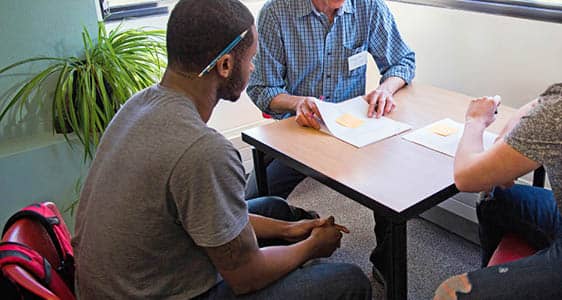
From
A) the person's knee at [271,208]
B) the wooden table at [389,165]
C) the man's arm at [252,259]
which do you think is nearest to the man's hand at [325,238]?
the man's arm at [252,259]

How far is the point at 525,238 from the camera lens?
1.41 metres

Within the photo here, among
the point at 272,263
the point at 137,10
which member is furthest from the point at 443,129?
the point at 137,10

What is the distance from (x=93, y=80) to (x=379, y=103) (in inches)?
39.3

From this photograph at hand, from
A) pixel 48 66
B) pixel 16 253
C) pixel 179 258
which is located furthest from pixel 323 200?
pixel 16 253

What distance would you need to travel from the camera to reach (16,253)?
3.20 ft

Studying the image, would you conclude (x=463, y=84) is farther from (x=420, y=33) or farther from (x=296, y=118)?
(x=296, y=118)

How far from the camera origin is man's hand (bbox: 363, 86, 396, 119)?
169 cm

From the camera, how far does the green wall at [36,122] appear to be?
184 cm

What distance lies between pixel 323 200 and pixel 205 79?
64.7 inches

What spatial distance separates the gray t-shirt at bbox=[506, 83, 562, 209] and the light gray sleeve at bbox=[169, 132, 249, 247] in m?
0.56

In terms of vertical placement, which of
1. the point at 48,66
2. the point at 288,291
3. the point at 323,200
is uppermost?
the point at 48,66

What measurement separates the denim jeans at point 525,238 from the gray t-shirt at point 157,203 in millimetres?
556

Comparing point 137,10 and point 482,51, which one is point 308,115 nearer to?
point 482,51

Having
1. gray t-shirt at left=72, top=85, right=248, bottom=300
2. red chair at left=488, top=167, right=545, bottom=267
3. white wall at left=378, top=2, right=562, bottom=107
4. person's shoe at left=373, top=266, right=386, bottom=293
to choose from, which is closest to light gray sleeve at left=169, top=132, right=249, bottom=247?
gray t-shirt at left=72, top=85, right=248, bottom=300
